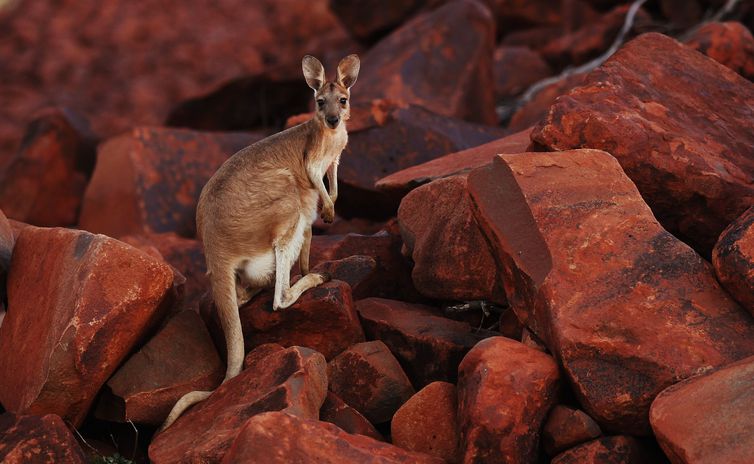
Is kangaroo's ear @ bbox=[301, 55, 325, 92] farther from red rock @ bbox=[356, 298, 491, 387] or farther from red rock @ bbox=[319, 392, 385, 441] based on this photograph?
red rock @ bbox=[319, 392, 385, 441]

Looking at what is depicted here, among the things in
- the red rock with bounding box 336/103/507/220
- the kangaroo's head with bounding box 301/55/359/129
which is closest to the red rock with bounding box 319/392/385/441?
the kangaroo's head with bounding box 301/55/359/129

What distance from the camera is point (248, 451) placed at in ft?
13.1

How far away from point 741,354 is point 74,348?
3.00 m

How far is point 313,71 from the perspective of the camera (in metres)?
6.18

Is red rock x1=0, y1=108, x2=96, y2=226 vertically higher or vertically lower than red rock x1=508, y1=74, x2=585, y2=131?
lower

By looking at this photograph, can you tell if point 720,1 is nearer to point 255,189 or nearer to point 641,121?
point 641,121

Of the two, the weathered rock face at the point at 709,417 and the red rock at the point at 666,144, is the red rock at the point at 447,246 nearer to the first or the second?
the red rock at the point at 666,144

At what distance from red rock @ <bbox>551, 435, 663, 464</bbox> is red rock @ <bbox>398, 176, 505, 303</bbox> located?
1.40m

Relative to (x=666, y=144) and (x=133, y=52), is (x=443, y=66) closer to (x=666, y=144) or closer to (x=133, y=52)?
(x=133, y=52)

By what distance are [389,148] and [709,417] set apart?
16.5 feet

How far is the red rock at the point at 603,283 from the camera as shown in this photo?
4.49 metres

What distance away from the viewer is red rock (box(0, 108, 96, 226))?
35.6 ft

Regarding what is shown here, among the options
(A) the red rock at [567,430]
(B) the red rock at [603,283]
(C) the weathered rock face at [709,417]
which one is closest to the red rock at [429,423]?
A: (A) the red rock at [567,430]

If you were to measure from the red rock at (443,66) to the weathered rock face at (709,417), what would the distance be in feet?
21.6
